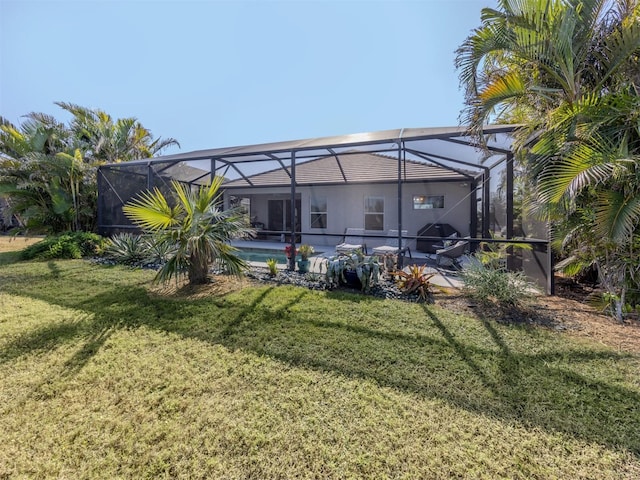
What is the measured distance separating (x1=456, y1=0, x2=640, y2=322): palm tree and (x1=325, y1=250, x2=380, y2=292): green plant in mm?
2635

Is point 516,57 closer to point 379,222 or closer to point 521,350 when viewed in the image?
point 521,350

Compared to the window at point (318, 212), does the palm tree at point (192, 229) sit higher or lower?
lower

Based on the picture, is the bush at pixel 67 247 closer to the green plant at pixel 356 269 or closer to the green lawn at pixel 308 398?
the green lawn at pixel 308 398

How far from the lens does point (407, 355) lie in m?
2.91

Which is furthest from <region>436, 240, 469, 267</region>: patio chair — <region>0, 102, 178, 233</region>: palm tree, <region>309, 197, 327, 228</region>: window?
<region>0, 102, 178, 233</region>: palm tree

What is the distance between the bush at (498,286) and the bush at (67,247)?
9.82 metres

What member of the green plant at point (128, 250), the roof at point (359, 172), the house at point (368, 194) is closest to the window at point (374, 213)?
the house at point (368, 194)

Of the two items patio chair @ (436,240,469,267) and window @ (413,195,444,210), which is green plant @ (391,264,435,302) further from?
window @ (413,195,444,210)

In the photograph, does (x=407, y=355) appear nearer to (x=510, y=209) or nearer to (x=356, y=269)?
(x=356, y=269)

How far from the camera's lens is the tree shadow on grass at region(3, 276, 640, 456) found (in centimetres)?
209

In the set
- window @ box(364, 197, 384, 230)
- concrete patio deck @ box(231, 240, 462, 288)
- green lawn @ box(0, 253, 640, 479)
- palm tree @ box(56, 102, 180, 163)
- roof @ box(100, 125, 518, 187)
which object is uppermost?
palm tree @ box(56, 102, 180, 163)

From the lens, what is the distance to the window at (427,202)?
415 inches

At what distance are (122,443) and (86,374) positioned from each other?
117 cm

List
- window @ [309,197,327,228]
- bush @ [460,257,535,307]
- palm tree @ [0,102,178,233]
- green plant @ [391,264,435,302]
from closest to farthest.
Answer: bush @ [460,257,535,307]
green plant @ [391,264,435,302]
palm tree @ [0,102,178,233]
window @ [309,197,327,228]
